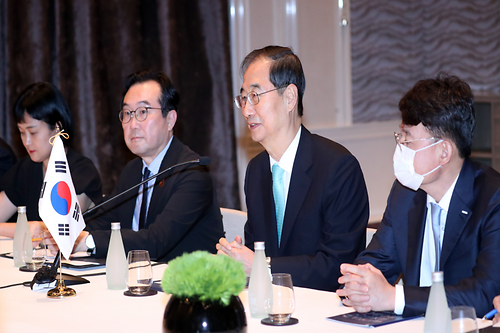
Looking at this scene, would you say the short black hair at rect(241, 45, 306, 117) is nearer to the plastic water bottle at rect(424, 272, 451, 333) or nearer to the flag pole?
the flag pole

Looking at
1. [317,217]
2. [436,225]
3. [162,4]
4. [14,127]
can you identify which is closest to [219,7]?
[162,4]

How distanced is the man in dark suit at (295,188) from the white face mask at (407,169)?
0.32 m

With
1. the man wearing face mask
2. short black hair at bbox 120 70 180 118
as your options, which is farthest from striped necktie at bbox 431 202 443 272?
short black hair at bbox 120 70 180 118

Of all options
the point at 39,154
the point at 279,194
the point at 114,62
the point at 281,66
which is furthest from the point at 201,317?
the point at 114,62

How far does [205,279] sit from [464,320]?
533 mm

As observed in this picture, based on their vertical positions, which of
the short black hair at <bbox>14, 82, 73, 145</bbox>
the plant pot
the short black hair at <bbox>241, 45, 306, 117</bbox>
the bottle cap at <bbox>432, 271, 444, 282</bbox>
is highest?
the short black hair at <bbox>241, 45, 306, 117</bbox>

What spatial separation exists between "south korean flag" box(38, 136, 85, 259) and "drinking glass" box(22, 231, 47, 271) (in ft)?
0.83

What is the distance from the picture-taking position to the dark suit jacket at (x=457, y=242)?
5.64 ft

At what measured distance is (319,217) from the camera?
235 cm

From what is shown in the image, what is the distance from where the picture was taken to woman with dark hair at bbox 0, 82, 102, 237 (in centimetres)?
318

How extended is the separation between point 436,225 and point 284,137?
28.2 inches

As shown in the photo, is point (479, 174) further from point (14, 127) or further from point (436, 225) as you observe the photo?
point (14, 127)

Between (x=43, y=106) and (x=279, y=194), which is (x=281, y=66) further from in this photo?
(x=43, y=106)

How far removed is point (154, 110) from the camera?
9.55 feet
